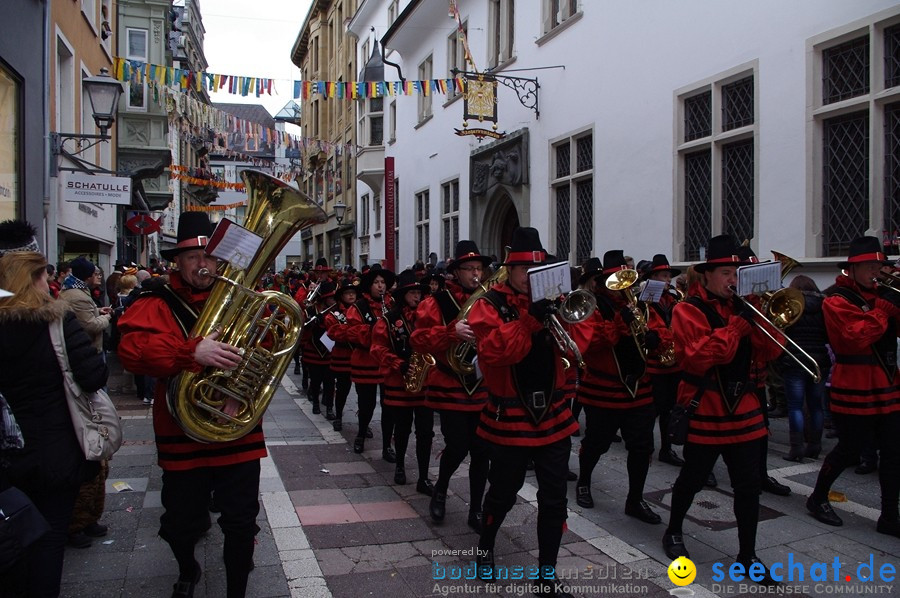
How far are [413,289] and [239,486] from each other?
11.4 feet

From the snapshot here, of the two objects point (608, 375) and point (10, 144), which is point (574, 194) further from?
point (10, 144)

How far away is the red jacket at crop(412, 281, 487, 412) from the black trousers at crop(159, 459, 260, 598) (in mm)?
1835

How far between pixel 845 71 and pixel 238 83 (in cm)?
1171

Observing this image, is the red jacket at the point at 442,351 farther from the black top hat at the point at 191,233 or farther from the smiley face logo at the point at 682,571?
the black top hat at the point at 191,233

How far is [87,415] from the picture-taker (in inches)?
→ 136

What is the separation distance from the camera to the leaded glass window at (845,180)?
8172 mm

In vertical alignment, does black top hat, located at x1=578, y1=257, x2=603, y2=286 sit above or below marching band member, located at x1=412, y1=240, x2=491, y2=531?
above

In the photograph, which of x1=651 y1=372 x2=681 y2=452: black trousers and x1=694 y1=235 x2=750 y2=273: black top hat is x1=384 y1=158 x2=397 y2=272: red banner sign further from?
x1=694 y1=235 x2=750 y2=273: black top hat

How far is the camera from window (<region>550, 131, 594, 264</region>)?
13.5 metres

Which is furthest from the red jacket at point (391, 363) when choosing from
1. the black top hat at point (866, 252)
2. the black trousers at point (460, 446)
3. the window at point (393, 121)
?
the window at point (393, 121)

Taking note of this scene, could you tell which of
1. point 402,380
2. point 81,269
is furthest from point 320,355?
point 402,380

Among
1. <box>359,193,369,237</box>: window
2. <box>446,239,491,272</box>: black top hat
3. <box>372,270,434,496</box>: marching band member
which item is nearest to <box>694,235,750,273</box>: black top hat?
<box>446,239,491,272</box>: black top hat

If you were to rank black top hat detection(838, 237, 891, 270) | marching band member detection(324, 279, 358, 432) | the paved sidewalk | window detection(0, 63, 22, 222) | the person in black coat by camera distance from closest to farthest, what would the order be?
1. the person in black coat
2. the paved sidewalk
3. black top hat detection(838, 237, 891, 270)
4. marching band member detection(324, 279, 358, 432)
5. window detection(0, 63, 22, 222)

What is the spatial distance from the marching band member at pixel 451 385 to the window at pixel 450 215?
14348 millimetres
